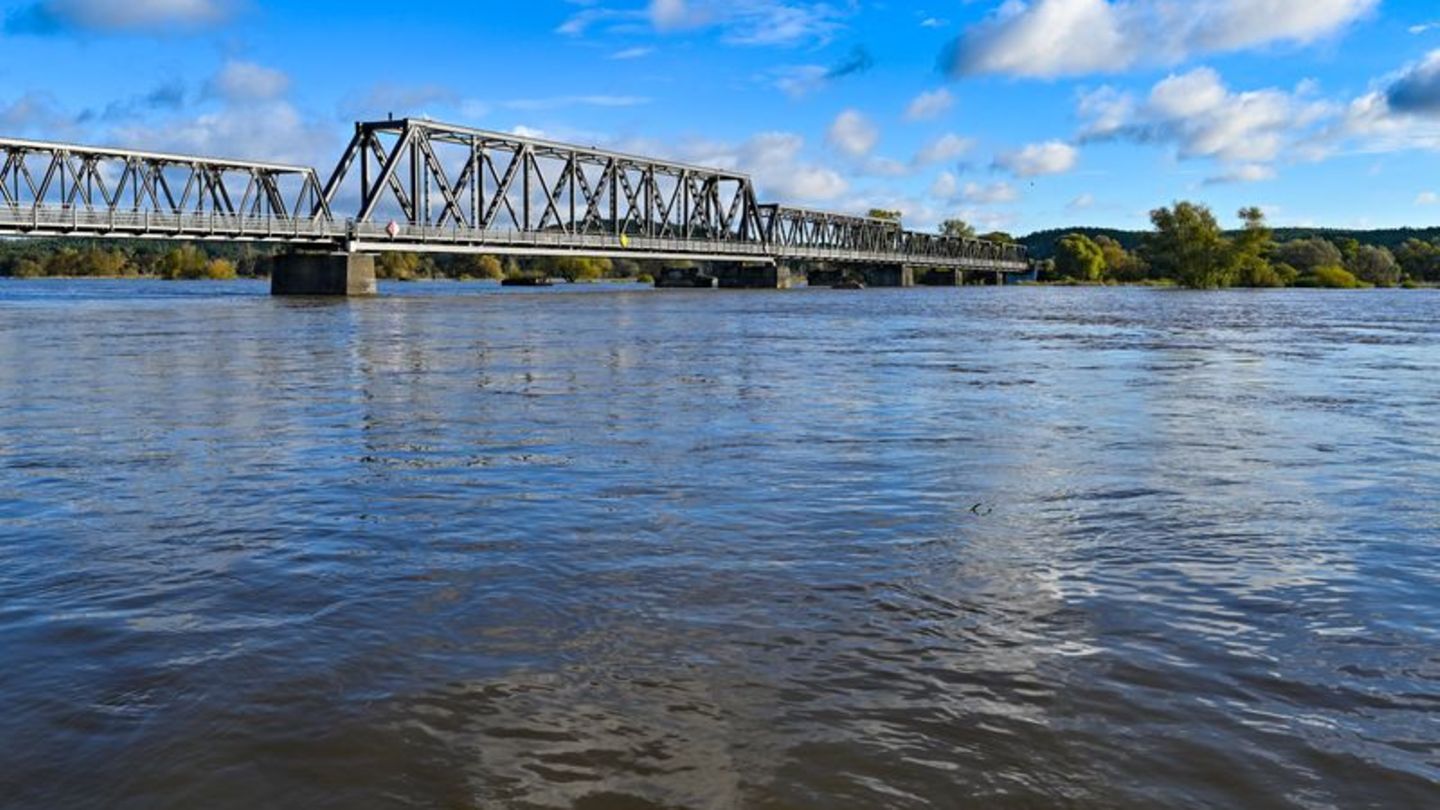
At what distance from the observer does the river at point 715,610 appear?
5.22m

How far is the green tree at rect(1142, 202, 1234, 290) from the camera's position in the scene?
17225cm

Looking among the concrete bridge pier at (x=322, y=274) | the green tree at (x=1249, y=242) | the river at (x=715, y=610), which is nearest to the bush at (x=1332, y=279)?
the green tree at (x=1249, y=242)

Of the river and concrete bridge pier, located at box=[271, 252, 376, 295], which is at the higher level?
concrete bridge pier, located at box=[271, 252, 376, 295]

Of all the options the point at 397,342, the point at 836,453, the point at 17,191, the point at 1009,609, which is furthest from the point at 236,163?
the point at 1009,609

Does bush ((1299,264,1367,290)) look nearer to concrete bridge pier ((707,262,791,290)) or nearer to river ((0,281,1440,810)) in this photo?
concrete bridge pier ((707,262,791,290))

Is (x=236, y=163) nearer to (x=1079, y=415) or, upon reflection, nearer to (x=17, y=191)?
(x=17, y=191)

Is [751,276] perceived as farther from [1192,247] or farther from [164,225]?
[164,225]

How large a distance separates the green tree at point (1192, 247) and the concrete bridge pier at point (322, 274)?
130m

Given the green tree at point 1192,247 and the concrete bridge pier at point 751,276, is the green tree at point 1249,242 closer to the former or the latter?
the green tree at point 1192,247

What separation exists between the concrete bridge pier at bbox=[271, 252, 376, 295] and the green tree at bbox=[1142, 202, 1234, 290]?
129555 mm

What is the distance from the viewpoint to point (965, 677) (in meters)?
6.38

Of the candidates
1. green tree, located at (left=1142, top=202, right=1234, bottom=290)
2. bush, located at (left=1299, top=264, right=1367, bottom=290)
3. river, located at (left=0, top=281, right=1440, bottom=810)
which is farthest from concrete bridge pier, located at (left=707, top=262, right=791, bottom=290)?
river, located at (left=0, top=281, right=1440, bottom=810)

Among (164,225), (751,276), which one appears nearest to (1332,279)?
(751,276)

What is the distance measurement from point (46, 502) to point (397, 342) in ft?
91.7
